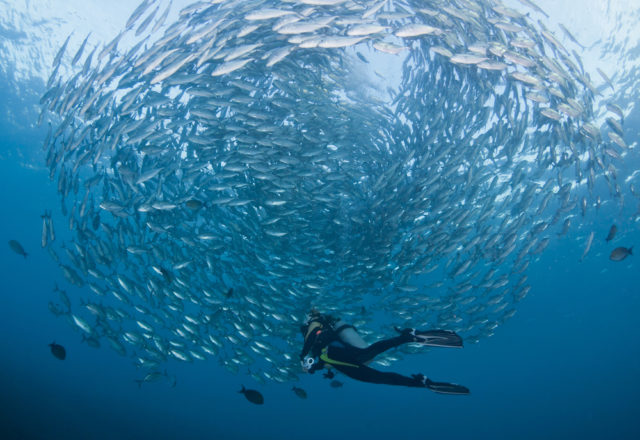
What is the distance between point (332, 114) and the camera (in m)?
9.33

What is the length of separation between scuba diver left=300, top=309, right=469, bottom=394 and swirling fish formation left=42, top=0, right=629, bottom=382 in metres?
3.88

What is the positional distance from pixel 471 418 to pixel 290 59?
69864 millimetres

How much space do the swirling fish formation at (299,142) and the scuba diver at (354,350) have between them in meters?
3.88

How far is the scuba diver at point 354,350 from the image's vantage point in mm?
5406

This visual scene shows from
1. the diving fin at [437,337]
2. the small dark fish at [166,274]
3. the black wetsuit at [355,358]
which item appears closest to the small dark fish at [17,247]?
the small dark fish at [166,274]

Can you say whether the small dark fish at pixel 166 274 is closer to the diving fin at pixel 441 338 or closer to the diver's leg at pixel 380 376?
the diver's leg at pixel 380 376

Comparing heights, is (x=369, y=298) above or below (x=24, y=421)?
above

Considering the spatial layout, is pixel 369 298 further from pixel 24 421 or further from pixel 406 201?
pixel 24 421

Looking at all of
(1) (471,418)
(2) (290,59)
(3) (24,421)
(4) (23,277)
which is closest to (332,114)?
(2) (290,59)

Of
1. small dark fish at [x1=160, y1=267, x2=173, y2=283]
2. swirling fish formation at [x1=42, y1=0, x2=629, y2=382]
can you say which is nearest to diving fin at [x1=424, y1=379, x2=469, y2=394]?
swirling fish formation at [x1=42, y1=0, x2=629, y2=382]

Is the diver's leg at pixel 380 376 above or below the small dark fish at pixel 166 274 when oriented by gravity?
below


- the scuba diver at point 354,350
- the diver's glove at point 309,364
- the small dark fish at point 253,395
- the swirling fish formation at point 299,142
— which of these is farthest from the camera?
the small dark fish at point 253,395

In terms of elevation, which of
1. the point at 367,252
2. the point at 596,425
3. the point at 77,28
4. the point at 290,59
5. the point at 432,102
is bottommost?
the point at 367,252

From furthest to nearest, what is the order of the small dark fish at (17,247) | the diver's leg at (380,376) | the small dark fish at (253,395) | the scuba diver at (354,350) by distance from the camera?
the small dark fish at (17,247) → the small dark fish at (253,395) → the scuba diver at (354,350) → the diver's leg at (380,376)
